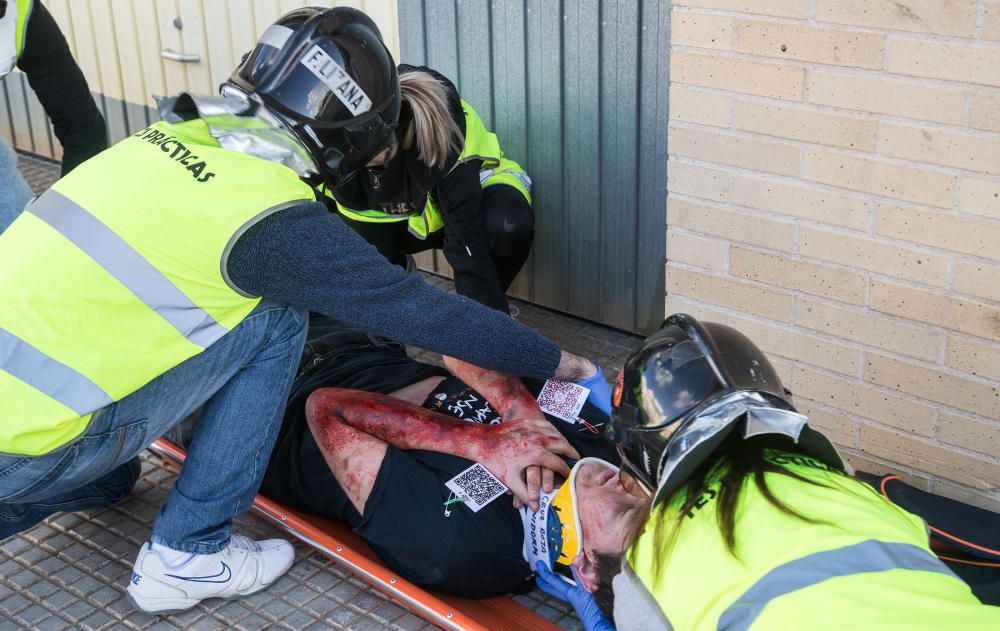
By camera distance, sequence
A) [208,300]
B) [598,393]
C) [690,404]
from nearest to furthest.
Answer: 1. [690,404]
2. [208,300]
3. [598,393]

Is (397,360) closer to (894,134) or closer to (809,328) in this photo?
(809,328)

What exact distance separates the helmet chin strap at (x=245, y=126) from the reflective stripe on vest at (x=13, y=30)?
1.10 metres

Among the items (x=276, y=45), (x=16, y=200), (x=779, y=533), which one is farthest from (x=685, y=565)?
(x=16, y=200)

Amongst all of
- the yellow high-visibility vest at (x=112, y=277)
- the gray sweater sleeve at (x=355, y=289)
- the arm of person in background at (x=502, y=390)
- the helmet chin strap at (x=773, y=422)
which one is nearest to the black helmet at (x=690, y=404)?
the helmet chin strap at (x=773, y=422)

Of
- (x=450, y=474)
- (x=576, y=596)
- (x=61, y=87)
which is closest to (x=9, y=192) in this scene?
(x=61, y=87)

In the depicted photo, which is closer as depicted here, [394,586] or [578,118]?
[394,586]

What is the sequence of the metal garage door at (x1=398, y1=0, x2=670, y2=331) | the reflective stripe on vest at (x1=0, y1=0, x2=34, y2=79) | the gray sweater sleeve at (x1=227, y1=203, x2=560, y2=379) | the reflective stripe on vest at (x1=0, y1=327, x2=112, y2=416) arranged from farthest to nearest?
the metal garage door at (x1=398, y1=0, x2=670, y2=331) < the reflective stripe on vest at (x1=0, y1=0, x2=34, y2=79) < the gray sweater sleeve at (x1=227, y1=203, x2=560, y2=379) < the reflective stripe on vest at (x1=0, y1=327, x2=112, y2=416)

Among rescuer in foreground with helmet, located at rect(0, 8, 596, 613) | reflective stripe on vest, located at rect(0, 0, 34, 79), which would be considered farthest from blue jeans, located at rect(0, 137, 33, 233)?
rescuer in foreground with helmet, located at rect(0, 8, 596, 613)

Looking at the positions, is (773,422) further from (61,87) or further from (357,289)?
(61,87)

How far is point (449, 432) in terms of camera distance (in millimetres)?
3121

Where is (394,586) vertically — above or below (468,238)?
below

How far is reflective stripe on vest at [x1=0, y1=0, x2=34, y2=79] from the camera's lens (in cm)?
363

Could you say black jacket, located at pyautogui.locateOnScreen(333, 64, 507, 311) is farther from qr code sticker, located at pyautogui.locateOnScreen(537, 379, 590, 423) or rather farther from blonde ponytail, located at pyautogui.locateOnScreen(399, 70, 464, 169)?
qr code sticker, located at pyautogui.locateOnScreen(537, 379, 590, 423)

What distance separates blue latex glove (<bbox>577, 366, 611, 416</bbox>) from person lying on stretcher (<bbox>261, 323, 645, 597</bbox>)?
0.02 meters
